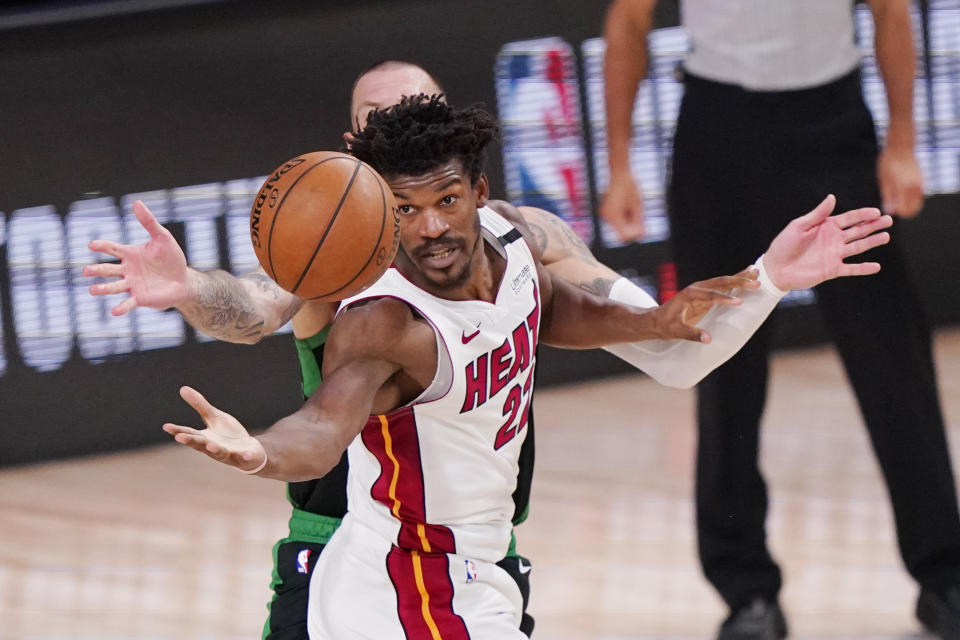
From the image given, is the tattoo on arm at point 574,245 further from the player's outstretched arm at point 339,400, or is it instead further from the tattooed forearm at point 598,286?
the player's outstretched arm at point 339,400

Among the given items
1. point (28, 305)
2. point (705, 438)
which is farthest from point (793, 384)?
point (28, 305)

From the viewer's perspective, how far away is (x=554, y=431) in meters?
6.79

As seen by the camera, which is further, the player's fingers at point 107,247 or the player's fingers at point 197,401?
the player's fingers at point 107,247

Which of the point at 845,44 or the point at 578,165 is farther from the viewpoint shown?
the point at 578,165

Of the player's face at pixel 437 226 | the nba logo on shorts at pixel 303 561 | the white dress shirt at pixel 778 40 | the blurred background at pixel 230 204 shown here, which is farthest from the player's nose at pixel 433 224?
the blurred background at pixel 230 204

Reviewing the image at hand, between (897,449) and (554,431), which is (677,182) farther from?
(554,431)

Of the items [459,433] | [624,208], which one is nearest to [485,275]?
[459,433]

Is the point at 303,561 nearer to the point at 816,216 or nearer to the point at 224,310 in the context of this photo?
the point at 224,310

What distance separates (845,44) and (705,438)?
123 centimetres

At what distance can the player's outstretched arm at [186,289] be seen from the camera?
303cm

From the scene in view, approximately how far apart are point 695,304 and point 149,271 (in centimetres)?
114

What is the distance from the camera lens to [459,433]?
3064 mm

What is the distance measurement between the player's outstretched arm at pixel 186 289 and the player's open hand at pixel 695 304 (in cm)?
82

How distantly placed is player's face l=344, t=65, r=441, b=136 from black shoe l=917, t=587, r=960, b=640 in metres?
2.09
